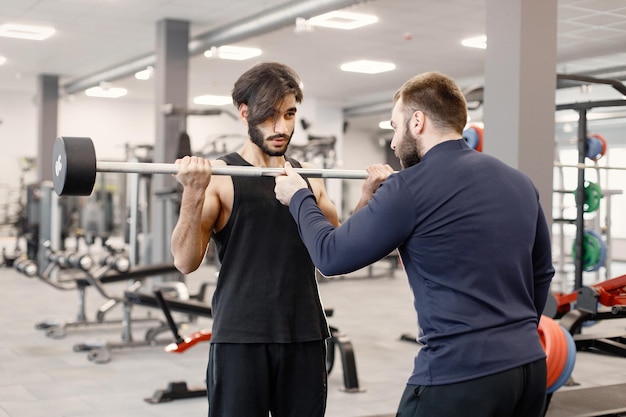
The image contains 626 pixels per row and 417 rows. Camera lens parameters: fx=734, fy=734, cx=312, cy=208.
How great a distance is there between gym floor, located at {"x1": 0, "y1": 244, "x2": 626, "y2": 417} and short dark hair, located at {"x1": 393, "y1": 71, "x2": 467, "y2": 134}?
2316 millimetres

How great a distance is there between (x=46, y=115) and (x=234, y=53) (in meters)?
4.00

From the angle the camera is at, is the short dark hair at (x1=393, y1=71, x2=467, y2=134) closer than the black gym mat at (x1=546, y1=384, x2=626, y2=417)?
Yes

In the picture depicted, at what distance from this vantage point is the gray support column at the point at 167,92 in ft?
26.6

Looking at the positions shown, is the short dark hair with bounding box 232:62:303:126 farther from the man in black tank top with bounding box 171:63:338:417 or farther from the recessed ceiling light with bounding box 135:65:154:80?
the recessed ceiling light with bounding box 135:65:154:80

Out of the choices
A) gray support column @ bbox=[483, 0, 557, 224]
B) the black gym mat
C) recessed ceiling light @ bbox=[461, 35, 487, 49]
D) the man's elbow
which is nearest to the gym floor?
the black gym mat

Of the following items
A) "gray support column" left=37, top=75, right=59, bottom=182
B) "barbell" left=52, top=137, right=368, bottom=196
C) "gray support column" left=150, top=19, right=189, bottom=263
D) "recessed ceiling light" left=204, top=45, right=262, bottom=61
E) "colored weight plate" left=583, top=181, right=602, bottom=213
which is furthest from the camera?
"gray support column" left=37, top=75, right=59, bottom=182

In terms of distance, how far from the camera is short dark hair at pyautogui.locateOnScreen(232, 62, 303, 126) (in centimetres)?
181

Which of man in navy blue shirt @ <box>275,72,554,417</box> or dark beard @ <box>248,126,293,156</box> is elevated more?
dark beard @ <box>248,126,293,156</box>

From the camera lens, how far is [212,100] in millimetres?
14117

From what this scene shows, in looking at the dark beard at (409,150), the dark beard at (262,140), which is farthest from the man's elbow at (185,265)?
the dark beard at (409,150)

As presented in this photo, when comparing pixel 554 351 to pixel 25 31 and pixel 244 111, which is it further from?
pixel 25 31

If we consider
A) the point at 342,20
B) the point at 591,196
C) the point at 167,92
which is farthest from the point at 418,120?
the point at 167,92

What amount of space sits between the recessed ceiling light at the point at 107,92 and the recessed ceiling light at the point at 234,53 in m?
4.04

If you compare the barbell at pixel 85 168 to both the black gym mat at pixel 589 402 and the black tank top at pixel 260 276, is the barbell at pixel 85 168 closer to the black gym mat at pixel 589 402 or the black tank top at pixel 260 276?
the black tank top at pixel 260 276
